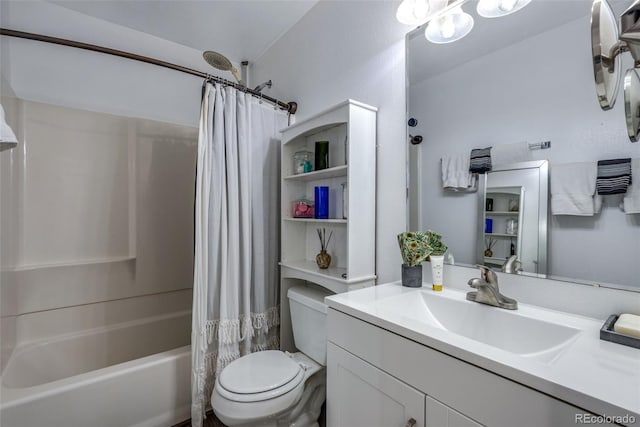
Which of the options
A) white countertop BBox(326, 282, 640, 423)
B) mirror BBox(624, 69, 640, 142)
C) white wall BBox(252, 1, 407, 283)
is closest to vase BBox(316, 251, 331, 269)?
white wall BBox(252, 1, 407, 283)

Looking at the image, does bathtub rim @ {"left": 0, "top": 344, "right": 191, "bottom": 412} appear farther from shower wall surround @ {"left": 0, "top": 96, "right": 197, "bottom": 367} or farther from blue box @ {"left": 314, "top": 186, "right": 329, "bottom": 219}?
blue box @ {"left": 314, "top": 186, "right": 329, "bottom": 219}

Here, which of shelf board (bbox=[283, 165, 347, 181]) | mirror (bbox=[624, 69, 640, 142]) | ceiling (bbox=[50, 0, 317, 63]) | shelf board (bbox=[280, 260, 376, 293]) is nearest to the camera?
mirror (bbox=[624, 69, 640, 142])

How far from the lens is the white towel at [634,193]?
797 millimetres

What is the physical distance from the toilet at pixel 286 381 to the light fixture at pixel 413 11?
1.39 meters

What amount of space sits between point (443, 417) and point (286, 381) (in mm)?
752

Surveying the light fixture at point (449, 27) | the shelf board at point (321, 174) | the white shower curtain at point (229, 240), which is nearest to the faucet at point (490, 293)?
the shelf board at point (321, 174)

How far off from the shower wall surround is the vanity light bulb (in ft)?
6.54

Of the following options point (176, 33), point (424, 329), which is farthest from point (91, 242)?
point (424, 329)

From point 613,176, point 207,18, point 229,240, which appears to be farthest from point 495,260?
point 207,18

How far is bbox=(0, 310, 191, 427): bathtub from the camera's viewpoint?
1.24m

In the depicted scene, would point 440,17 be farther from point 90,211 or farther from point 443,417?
point 90,211

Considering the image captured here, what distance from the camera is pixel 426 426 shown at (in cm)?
73

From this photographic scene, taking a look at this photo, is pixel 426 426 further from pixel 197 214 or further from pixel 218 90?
pixel 218 90

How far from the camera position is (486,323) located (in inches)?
37.2
